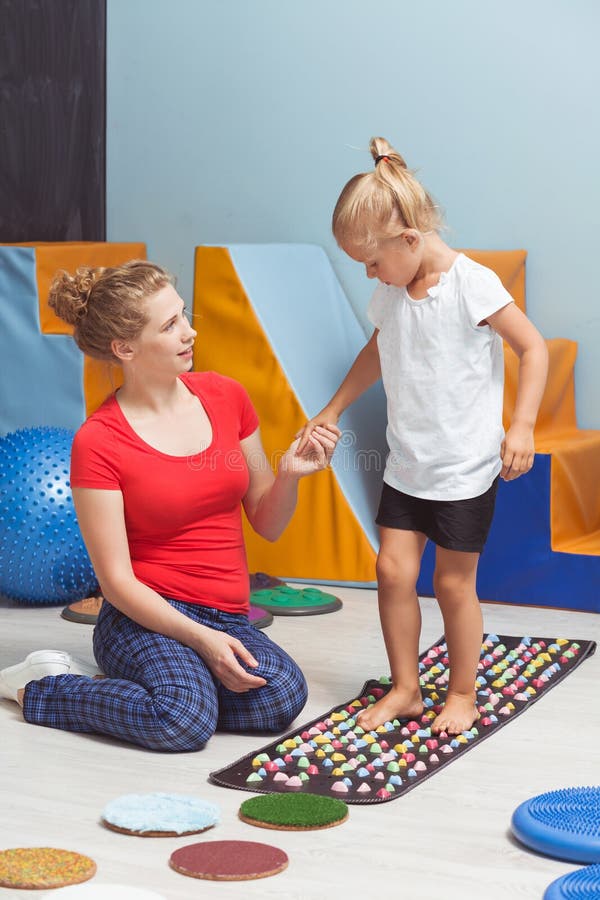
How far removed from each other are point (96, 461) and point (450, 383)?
587mm

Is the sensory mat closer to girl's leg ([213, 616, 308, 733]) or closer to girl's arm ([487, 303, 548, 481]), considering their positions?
girl's leg ([213, 616, 308, 733])

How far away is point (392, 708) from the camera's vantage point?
86.5 inches

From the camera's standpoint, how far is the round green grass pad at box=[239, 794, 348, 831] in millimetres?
1754

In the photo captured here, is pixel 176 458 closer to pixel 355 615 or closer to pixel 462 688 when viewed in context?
pixel 462 688

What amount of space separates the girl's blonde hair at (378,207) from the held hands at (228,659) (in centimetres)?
67

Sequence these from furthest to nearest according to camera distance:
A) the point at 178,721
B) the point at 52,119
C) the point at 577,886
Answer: the point at 52,119 → the point at 178,721 → the point at 577,886

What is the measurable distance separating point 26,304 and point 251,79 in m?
0.99

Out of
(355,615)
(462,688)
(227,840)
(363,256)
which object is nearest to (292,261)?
(355,615)

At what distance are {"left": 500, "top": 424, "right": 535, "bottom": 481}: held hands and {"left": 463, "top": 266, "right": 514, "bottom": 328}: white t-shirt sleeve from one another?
7.6 inches

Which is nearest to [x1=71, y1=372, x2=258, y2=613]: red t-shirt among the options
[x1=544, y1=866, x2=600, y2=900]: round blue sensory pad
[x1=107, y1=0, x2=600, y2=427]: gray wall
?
[x1=544, y1=866, x2=600, y2=900]: round blue sensory pad

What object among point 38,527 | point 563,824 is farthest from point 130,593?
point 38,527

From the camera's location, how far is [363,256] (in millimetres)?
2141

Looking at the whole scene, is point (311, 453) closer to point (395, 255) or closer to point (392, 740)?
point (395, 255)

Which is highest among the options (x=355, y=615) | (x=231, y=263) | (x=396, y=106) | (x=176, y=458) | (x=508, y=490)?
(x=396, y=106)
